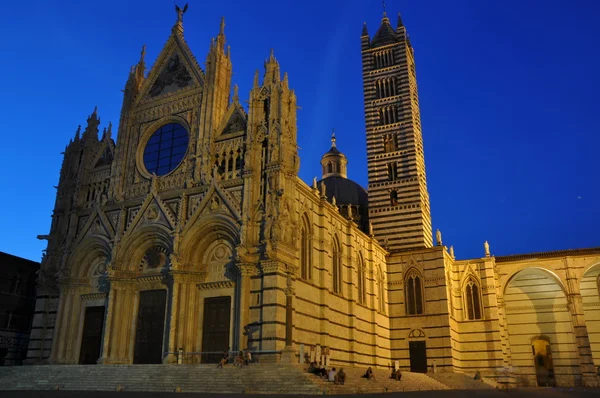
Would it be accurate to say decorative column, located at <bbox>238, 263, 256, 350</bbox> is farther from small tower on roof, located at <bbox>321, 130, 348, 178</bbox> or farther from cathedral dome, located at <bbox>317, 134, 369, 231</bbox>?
small tower on roof, located at <bbox>321, 130, 348, 178</bbox>

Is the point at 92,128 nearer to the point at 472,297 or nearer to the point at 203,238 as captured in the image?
the point at 203,238

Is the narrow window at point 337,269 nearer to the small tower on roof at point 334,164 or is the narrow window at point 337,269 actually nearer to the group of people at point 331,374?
the group of people at point 331,374

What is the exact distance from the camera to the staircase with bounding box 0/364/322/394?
57.4 ft

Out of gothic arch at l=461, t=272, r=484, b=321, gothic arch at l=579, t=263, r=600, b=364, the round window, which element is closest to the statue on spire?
the round window

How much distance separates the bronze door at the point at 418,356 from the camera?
33.1 meters

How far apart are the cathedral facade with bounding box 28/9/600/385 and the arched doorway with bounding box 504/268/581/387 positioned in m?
0.15

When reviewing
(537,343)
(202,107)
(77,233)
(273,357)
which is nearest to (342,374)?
(273,357)

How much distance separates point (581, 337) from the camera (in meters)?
34.7

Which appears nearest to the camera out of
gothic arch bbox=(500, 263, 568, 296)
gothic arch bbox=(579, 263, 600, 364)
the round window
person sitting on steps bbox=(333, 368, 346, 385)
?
person sitting on steps bbox=(333, 368, 346, 385)

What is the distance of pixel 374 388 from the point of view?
2130 cm

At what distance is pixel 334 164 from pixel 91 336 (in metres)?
29.9

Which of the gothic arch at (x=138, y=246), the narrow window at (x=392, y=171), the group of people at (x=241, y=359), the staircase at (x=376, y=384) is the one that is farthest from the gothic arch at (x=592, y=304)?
the gothic arch at (x=138, y=246)

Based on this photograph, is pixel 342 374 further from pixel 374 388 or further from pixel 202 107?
pixel 202 107

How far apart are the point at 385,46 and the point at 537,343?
26259mm
